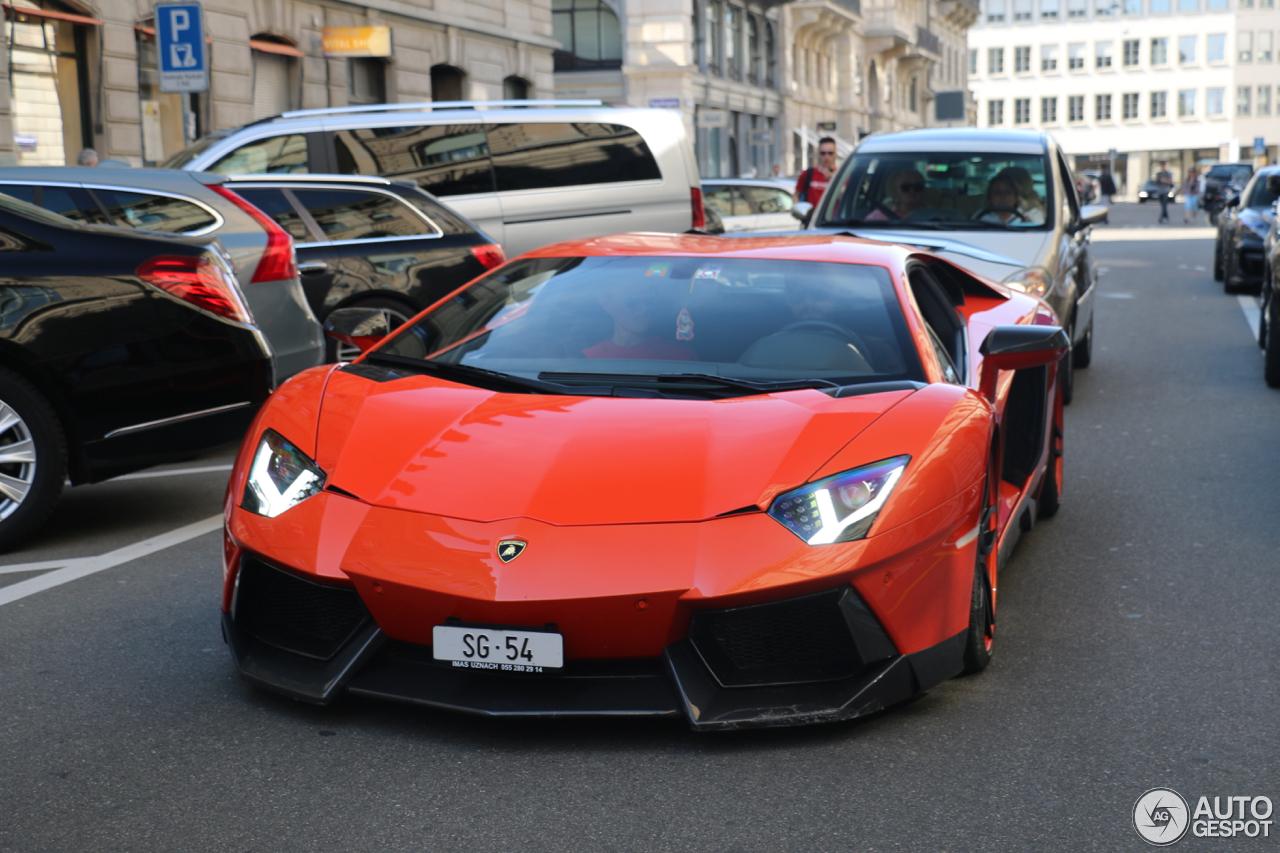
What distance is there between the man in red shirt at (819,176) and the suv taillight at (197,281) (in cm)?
924

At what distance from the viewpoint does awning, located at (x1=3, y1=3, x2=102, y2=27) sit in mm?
18203

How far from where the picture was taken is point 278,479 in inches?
156

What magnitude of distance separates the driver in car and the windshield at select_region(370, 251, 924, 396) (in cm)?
556

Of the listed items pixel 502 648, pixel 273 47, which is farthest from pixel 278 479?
pixel 273 47

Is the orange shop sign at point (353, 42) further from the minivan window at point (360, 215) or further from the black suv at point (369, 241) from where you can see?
the minivan window at point (360, 215)

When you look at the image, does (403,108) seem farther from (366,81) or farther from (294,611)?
→ (366,81)

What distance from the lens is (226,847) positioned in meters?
3.07

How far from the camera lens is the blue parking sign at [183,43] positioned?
1406cm

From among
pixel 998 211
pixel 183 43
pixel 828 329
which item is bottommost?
pixel 828 329

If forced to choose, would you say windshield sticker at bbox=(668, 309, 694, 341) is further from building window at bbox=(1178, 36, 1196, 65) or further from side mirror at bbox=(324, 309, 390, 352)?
building window at bbox=(1178, 36, 1196, 65)

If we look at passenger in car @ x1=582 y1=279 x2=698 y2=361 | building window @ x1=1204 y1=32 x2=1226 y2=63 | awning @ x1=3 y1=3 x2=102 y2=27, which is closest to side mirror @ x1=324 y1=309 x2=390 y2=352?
passenger in car @ x1=582 y1=279 x2=698 y2=361

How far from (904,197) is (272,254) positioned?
4533mm

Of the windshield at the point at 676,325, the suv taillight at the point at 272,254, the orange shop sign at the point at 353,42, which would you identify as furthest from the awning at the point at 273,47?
the windshield at the point at 676,325

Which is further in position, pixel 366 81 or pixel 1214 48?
pixel 1214 48
